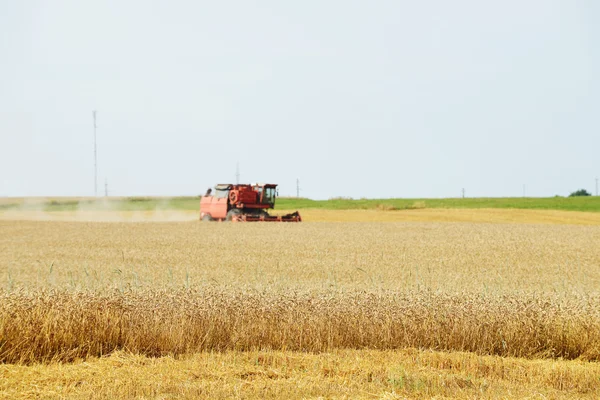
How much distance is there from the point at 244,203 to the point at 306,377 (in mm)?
24938

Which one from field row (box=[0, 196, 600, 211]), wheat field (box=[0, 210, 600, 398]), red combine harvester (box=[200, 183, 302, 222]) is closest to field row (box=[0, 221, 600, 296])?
wheat field (box=[0, 210, 600, 398])

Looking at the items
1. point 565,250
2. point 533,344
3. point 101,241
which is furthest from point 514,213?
point 533,344

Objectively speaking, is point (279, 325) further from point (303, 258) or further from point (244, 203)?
point (244, 203)

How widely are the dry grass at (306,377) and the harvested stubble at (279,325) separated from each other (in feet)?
1.05

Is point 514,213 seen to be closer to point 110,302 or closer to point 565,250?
point 565,250

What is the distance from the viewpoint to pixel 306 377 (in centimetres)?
681

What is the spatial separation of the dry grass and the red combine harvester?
2339 centimetres

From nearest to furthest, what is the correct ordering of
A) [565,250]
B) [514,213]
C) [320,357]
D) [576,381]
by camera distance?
1. [576,381]
2. [320,357]
3. [565,250]
4. [514,213]

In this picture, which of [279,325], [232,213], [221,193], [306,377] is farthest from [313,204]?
[306,377]

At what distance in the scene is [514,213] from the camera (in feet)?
134

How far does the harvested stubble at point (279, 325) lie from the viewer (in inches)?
310

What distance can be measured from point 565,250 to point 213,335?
14118 millimetres

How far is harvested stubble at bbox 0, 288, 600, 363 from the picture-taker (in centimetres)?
788

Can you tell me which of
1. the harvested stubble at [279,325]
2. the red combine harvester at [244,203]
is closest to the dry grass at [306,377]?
the harvested stubble at [279,325]
